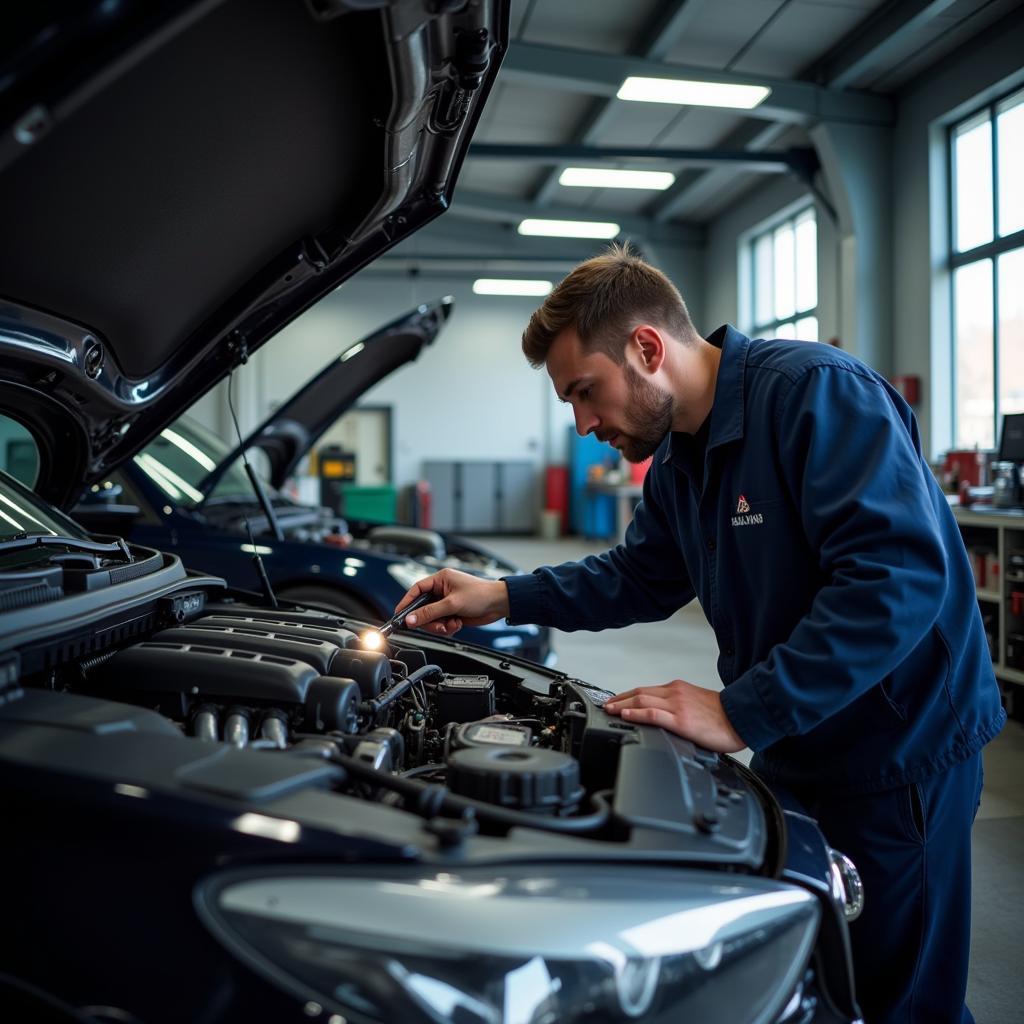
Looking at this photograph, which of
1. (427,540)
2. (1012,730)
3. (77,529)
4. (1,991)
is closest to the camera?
(1,991)

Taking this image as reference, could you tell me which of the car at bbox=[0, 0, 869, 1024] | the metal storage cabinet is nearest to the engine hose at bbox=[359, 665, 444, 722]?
the car at bbox=[0, 0, 869, 1024]

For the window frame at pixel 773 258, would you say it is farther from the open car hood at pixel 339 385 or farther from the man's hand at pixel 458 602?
the man's hand at pixel 458 602

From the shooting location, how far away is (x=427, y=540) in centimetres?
480

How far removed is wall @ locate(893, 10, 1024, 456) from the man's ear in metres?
6.66

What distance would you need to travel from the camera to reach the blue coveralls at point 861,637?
1240 millimetres

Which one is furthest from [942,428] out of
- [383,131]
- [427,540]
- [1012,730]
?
[383,131]

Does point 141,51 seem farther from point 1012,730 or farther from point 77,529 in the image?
point 1012,730

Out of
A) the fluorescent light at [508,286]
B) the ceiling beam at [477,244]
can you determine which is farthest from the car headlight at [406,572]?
the fluorescent light at [508,286]

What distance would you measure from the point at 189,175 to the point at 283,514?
10.1ft

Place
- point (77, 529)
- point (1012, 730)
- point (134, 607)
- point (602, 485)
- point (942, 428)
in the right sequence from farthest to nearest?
point (602, 485)
point (942, 428)
point (1012, 730)
point (77, 529)
point (134, 607)

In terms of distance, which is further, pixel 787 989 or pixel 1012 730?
pixel 1012 730

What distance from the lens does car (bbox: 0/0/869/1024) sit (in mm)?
841

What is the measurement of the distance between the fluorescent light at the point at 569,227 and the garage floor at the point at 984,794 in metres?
5.38

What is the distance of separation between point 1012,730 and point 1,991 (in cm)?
432
